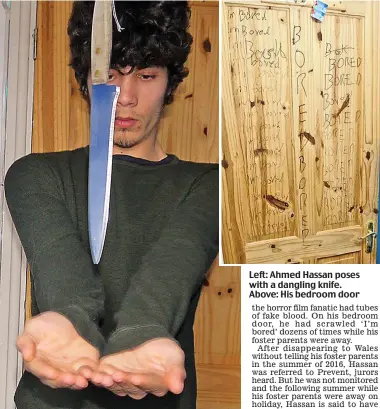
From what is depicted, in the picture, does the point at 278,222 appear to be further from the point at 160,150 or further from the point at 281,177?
the point at 160,150

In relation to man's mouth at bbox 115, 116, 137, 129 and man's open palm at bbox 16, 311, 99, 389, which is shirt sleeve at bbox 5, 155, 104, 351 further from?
man's mouth at bbox 115, 116, 137, 129

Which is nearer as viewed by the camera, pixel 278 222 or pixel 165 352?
pixel 165 352

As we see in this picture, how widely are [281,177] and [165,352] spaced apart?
35 cm

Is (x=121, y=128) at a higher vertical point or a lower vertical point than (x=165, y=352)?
higher

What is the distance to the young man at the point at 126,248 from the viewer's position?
95 centimetres

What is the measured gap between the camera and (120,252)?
1010 mm

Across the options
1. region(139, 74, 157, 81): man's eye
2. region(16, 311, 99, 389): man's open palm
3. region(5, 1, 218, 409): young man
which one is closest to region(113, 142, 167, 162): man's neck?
region(5, 1, 218, 409): young man

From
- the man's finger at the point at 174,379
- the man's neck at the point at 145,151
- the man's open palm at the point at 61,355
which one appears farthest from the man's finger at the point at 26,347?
the man's neck at the point at 145,151

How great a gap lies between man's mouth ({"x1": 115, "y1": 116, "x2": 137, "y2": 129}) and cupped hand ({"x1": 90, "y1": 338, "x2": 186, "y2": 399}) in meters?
0.36

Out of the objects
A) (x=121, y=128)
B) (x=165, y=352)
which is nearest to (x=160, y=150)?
(x=121, y=128)

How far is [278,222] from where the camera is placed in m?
1.06

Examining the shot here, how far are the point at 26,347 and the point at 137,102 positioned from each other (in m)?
0.44

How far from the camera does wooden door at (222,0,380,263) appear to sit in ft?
3.44

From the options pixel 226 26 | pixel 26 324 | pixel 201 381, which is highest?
pixel 226 26
